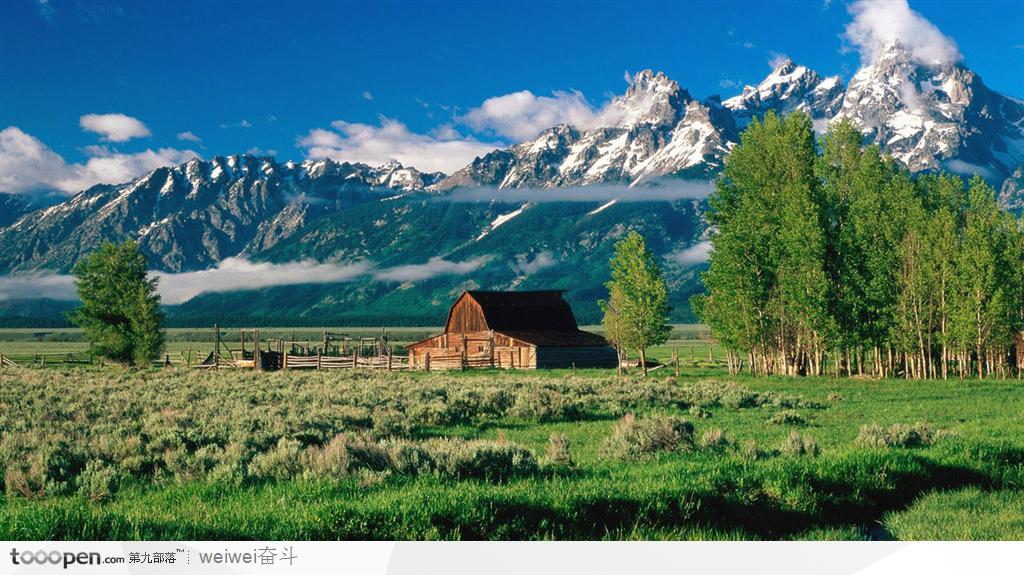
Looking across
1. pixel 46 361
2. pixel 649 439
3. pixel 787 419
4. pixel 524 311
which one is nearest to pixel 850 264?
pixel 787 419

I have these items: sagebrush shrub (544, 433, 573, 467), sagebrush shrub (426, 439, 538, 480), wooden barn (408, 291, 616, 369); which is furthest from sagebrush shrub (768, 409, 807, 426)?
wooden barn (408, 291, 616, 369)

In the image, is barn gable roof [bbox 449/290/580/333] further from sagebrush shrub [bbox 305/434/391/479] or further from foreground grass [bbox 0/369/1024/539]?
sagebrush shrub [bbox 305/434/391/479]

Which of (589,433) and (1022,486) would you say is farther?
(589,433)

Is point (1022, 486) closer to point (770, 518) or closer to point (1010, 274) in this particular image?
point (770, 518)

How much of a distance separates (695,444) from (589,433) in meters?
4.41

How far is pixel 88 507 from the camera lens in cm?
1036

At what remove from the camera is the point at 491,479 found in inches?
475

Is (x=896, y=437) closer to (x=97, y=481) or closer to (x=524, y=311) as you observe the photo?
(x=97, y=481)

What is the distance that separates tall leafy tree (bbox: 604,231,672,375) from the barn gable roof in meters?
14.6

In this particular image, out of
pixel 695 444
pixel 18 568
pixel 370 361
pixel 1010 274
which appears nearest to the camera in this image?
pixel 18 568

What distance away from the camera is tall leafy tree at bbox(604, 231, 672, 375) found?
196 feet

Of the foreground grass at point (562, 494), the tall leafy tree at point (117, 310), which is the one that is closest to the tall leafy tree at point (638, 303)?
the tall leafy tree at point (117, 310)

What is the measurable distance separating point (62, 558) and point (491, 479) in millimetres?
6812

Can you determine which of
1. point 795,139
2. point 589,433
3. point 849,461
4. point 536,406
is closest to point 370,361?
point 795,139
